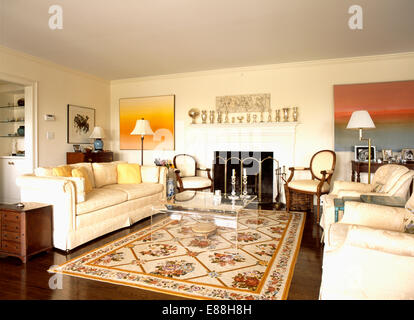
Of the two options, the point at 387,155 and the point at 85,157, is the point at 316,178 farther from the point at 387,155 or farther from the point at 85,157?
the point at 85,157

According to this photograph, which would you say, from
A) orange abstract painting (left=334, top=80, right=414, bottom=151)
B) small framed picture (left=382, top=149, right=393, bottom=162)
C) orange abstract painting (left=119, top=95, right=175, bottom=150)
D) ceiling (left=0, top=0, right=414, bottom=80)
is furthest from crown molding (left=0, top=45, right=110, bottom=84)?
small framed picture (left=382, top=149, right=393, bottom=162)

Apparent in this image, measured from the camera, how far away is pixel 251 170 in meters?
5.89

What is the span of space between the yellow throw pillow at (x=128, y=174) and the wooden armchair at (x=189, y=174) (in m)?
0.86

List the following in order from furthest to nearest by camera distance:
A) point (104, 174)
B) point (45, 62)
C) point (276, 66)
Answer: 1. point (276, 66)
2. point (45, 62)
3. point (104, 174)

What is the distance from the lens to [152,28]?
394cm

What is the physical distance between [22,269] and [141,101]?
4.80 meters

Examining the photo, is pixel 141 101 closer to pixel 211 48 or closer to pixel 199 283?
pixel 211 48

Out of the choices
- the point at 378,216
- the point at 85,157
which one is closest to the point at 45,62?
the point at 85,157

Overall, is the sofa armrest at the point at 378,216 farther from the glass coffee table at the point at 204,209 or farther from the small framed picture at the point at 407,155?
the small framed picture at the point at 407,155

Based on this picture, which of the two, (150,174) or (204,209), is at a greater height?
(150,174)

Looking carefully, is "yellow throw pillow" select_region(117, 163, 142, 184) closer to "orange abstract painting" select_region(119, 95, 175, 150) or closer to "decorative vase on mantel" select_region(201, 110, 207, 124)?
"orange abstract painting" select_region(119, 95, 175, 150)

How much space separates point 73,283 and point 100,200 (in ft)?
4.14

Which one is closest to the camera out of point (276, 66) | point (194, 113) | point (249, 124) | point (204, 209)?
point (204, 209)

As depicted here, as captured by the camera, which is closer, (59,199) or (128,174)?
(59,199)
